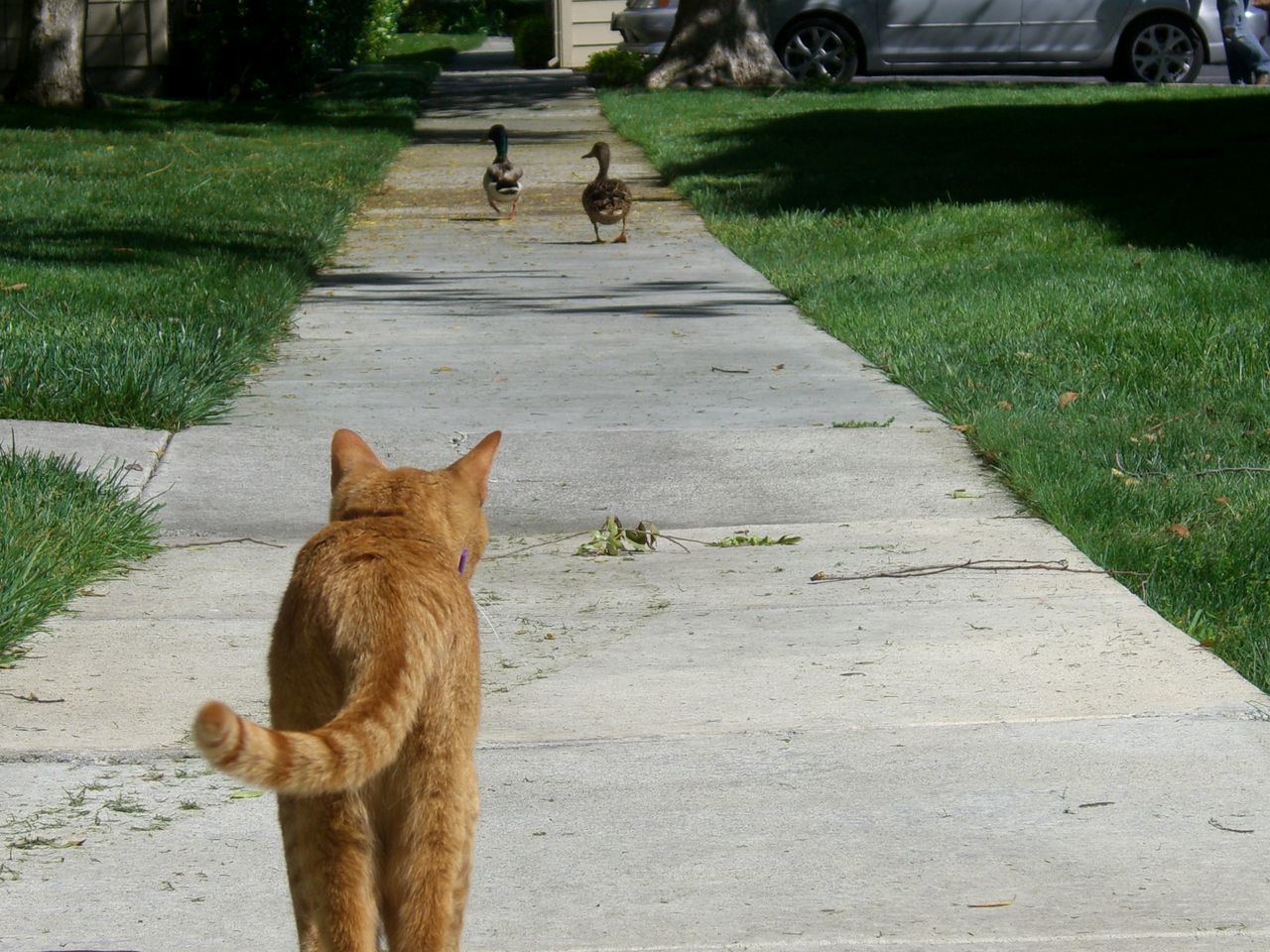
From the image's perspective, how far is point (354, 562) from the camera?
2.83m

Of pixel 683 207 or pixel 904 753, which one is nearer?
pixel 904 753

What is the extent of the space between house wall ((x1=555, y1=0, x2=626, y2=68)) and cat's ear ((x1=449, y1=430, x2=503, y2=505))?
104 ft

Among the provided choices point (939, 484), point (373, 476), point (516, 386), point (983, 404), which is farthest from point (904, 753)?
point (516, 386)

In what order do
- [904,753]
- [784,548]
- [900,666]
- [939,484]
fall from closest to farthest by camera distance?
[904,753]
[900,666]
[784,548]
[939,484]

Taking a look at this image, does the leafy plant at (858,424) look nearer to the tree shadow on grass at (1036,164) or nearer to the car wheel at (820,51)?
the tree shadow on grass at (1036,164)

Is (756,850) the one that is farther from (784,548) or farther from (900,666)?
(784,548)

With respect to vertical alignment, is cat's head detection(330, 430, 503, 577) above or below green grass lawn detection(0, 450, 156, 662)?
above

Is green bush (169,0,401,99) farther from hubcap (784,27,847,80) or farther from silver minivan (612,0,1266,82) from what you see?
silver minivan (612,0,1266,82)

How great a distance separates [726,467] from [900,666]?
7.29ft

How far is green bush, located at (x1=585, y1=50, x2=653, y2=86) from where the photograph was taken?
91.6ft

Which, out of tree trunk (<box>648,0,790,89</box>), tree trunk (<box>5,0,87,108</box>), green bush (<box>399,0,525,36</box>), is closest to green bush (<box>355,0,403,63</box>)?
tree trunk (<box>648,0,790,89</box>)

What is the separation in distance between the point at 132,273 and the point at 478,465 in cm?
757

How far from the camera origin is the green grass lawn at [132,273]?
18.7 ft

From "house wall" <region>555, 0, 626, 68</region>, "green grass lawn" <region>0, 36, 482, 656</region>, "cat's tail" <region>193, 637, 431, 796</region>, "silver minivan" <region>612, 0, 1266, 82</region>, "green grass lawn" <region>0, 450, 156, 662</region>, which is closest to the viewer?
"cat's tail" <region>193, 637, 431, 796</region>
